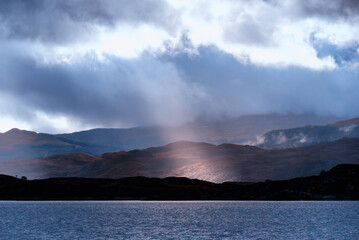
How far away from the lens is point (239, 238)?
10531cm

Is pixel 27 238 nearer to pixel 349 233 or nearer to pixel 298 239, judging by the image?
pixel 298 239

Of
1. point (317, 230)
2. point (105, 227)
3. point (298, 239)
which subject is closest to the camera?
point (298, 239)

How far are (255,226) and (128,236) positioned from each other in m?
43.3

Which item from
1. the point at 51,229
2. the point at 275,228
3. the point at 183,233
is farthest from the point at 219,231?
the point at 51,229

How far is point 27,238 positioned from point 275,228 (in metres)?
64.1

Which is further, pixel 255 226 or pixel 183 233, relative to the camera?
pixel 255 226

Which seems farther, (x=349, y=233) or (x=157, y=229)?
(x=157, y=229)

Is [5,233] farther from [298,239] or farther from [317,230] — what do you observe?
[317,230]

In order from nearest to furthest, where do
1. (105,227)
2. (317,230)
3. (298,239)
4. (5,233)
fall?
(298,239), (5,233), (317,230), (105,227)

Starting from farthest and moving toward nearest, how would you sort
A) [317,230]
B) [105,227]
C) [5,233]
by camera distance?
[105,227], [317,230], [5,233]

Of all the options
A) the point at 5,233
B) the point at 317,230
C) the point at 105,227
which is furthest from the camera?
the point at 105,227

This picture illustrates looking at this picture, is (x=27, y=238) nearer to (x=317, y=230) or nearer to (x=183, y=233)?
(x=183, y=233)

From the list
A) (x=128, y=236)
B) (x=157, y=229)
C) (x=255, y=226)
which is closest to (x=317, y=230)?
(x=255, y=226)

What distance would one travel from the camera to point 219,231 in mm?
120375
